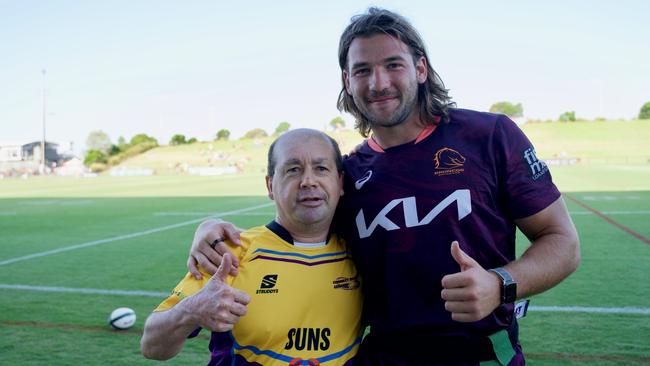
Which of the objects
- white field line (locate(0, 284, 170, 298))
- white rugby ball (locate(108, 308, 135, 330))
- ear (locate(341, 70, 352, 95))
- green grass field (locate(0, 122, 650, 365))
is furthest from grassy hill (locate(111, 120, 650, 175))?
ear (locate(341, 70, 352, 95))

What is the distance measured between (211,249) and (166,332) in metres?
0.36

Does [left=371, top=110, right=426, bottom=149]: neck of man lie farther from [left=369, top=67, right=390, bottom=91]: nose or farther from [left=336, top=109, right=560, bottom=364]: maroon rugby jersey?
[left=369, top=67, right=390, bottom=91]: nose

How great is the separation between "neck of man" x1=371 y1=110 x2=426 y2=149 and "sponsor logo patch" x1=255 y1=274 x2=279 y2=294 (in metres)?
0.72

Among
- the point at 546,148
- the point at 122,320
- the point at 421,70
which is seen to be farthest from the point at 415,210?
the point at 546,148

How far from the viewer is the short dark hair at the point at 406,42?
2359 millimetres

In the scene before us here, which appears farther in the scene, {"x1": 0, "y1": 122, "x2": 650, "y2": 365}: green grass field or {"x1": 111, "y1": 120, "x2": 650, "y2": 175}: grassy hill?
{"x1": 111, "y1": 120, "x2": 650, "y2": 175}: grassy hill

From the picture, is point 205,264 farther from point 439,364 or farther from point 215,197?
point 215,197

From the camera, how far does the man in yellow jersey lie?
7.07 ft

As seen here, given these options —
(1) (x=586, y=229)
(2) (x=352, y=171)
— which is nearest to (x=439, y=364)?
(2) (x=352, y=171)

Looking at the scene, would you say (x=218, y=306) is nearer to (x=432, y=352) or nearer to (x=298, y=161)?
(x=298, y=161)

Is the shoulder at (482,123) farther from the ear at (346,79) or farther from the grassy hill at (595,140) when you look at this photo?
the grassy hill at (595,140)

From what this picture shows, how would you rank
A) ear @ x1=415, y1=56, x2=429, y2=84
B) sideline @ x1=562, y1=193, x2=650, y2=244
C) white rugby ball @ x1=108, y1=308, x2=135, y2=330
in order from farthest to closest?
sideline @ x1=562, y1=193, x2=650, y2=244 → white rugby ball @ x1=108, y1=308, x2=135, y2=330 → ear @ x1=415, y1=56, x2=429, y2=84

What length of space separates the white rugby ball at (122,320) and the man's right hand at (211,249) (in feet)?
8.95

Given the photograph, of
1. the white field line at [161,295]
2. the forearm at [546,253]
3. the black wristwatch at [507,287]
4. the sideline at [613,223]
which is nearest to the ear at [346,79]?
the forearm at [546,253]
